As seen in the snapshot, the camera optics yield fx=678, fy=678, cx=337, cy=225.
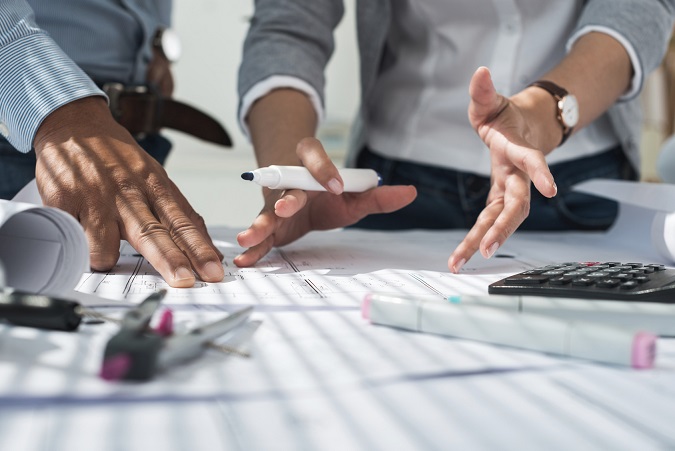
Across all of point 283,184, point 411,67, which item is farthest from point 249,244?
point 411,67

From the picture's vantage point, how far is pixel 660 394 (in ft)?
1.20

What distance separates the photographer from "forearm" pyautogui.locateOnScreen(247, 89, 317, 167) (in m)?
0.93

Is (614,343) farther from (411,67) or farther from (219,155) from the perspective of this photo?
(219,155)

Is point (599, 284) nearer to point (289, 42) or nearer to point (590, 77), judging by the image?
point (590, 77)

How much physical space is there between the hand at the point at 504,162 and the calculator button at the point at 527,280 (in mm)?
143

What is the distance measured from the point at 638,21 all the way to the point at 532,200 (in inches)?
12.9

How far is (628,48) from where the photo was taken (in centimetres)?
103

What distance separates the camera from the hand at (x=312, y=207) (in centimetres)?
76

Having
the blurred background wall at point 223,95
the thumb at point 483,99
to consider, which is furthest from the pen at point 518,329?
the blurred background wall at point 223,95

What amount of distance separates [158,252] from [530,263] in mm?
431

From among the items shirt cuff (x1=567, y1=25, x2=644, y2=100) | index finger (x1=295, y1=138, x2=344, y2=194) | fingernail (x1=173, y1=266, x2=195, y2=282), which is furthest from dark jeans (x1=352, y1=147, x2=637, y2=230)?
fingernail (x1=173, y1=266, x2=195, y2=282)

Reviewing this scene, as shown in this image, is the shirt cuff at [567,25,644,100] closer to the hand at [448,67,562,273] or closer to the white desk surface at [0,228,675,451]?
the hand at [448,67,562,273]

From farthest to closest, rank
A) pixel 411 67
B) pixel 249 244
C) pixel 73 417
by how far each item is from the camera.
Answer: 1. pixel 411 67
2. pixel 249 244
3. pixel 73 417

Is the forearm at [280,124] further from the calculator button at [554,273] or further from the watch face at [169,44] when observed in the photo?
the calculator button at [554,273]
